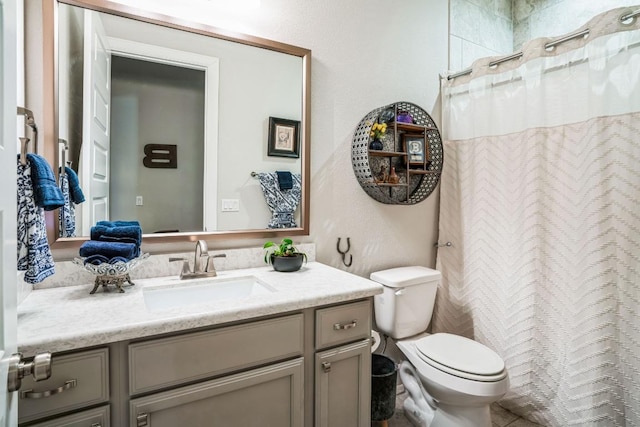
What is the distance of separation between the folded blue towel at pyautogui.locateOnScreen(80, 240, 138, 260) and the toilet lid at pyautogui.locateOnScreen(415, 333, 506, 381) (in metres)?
1.35

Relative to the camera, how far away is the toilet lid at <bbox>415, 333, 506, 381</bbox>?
1.46 metres

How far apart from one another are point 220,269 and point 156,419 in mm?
676

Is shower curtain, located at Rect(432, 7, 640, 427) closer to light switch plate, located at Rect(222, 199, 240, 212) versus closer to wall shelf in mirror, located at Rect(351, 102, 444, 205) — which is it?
wall shelf in mirror, located at Rect(351, 102, 444, 205)

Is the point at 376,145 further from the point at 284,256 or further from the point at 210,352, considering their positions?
the point at 210,352

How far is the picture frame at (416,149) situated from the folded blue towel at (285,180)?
Result: 2.51 ft

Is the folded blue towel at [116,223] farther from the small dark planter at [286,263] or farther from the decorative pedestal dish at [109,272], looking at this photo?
the small dark planter at [286,263]

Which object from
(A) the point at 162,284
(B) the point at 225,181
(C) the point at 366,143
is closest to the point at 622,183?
(C) the point at 366,143

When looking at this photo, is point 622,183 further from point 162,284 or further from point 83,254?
point 83,254

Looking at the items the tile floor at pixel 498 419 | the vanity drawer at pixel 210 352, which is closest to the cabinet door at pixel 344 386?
the vanity drawer at pixel 210 352

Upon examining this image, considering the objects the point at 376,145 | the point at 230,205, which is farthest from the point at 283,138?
the point at 376,145

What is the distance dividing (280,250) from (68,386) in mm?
891

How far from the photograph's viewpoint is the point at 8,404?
1.93 feet

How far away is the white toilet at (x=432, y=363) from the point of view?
1455mm

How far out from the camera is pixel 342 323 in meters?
1.28
